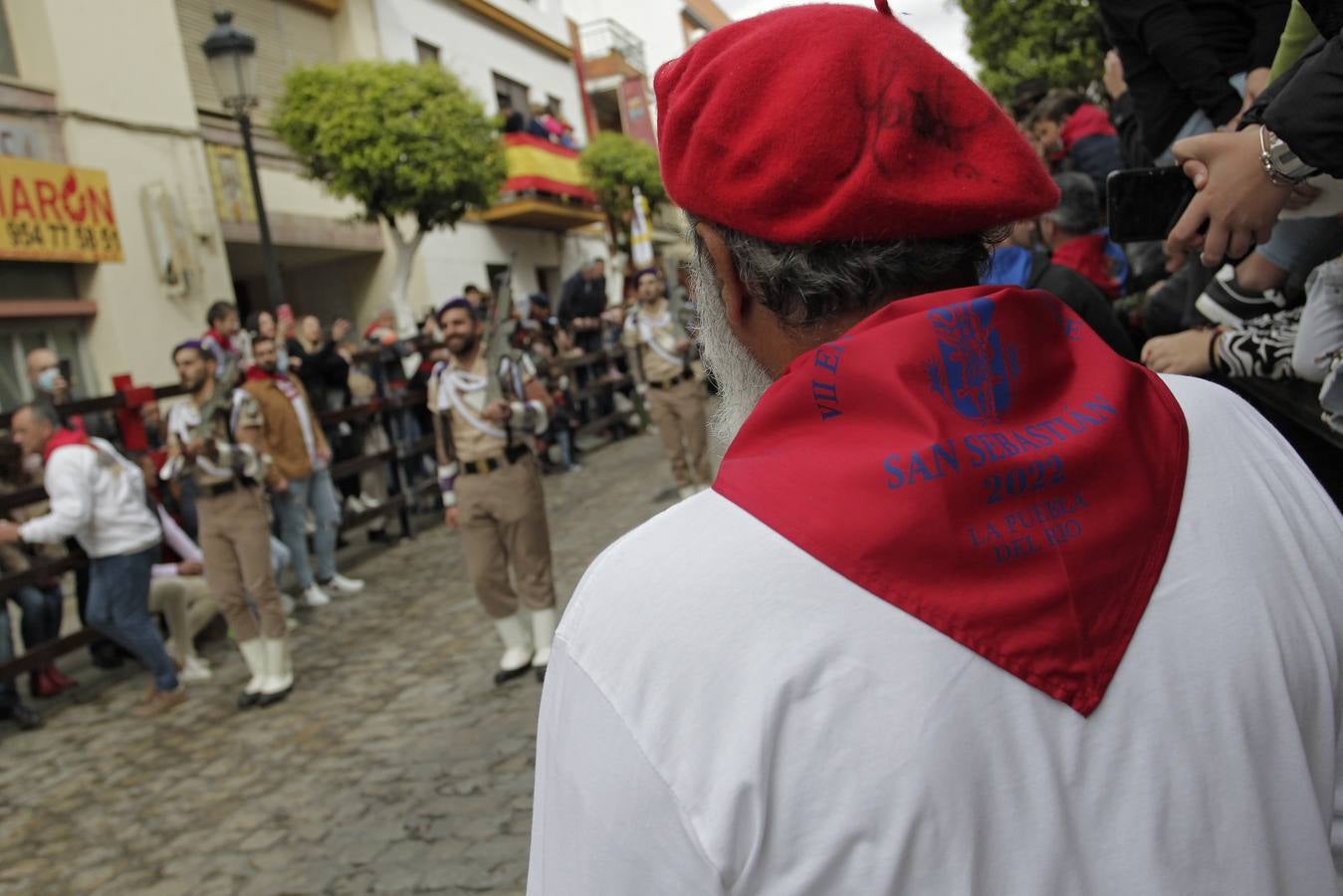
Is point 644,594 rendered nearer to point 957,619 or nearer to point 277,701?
point 957,619

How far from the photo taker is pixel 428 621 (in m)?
6.93

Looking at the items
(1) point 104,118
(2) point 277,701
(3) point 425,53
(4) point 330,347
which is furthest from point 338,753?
(3) point 425,53

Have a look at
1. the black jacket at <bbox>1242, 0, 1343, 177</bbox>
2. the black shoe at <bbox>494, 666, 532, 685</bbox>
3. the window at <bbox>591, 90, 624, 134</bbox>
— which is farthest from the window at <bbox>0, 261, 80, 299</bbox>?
the window at <bbox>591, 90, 624, 134</bbox>

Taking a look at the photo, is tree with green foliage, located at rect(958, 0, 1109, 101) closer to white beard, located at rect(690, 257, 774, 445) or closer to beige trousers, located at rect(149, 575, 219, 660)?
beige trousers, located at rect(149, 575, 219, 660)

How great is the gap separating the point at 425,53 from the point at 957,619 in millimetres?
21818

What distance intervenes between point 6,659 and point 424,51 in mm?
17134

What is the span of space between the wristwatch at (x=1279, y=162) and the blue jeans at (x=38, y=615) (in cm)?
690

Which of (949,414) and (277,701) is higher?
(949,414)

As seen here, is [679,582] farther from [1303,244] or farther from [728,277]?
[1303,244]

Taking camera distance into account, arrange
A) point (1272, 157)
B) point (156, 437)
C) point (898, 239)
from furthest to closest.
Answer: point (156, 437)
point (1272, 157)
point (898, 239)

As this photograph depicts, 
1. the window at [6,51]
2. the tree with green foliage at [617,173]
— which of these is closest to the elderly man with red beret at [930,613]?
the window at [6,51]

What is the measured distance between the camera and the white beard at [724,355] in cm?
123

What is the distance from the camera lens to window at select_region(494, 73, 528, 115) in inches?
919

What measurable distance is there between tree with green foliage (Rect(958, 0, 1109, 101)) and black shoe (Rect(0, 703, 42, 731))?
14106 mm
